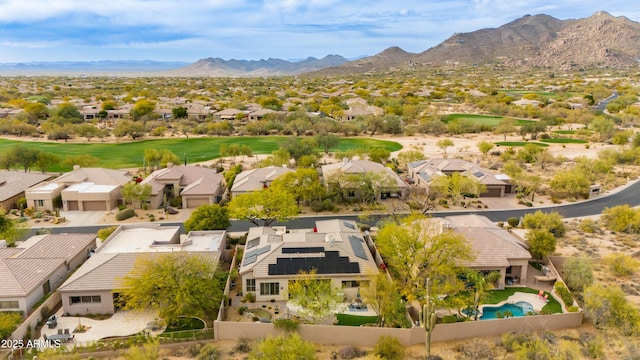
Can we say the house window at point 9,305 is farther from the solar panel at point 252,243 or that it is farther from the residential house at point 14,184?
the residential house at point 14,184

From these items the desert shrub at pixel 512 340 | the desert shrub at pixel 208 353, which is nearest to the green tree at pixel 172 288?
the desert shrub at pixel 208 353

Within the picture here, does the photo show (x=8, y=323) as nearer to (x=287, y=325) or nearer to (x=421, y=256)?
(x=287, y=325)

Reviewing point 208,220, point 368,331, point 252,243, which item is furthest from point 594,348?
point 208,220

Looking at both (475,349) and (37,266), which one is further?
(37,266)

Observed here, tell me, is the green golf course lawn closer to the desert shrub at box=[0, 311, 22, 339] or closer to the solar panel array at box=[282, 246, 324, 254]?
the solar panel array at box=[282, 246, 324, 254]

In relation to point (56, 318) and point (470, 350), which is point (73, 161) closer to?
point (56, 318)

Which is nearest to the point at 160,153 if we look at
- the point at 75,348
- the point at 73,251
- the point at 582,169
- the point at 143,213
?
the point at 143,213
